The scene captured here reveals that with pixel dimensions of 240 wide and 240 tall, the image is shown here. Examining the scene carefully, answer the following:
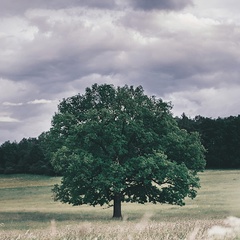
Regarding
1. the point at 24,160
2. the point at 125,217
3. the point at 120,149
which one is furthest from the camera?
the point at 24,160

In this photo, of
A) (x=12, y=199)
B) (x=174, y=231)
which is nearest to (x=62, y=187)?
(x=174, y=231)

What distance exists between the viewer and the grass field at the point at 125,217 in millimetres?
15703

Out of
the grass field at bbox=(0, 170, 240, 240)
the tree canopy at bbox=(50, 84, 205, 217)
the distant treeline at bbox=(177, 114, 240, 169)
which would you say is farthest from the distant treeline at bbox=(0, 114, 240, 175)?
the tree canopy at bbox=(50, 84, 205, 217)

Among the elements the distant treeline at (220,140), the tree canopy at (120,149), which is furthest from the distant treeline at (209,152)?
the tree canopy at (120,149)

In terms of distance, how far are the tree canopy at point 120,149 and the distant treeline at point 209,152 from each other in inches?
2847

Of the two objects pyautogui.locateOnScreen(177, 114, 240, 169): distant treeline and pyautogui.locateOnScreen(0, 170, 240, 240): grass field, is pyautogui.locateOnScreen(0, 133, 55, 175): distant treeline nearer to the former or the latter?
pyautogui.locateOnScreen(0, 170, 240, 240): grass field

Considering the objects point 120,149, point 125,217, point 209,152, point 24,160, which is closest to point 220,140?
point 209,152

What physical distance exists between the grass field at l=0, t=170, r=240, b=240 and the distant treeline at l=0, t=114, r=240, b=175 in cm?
536

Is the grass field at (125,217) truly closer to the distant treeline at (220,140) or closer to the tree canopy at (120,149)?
the tree canopy at (120,149)

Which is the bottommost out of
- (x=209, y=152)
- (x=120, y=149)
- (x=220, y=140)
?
(x=120, y=149)

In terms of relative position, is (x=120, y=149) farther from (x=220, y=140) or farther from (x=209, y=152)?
(x=220, y=140)

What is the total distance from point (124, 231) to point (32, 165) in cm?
10890

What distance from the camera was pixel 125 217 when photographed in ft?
71.6

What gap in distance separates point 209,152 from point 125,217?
4014 inches
